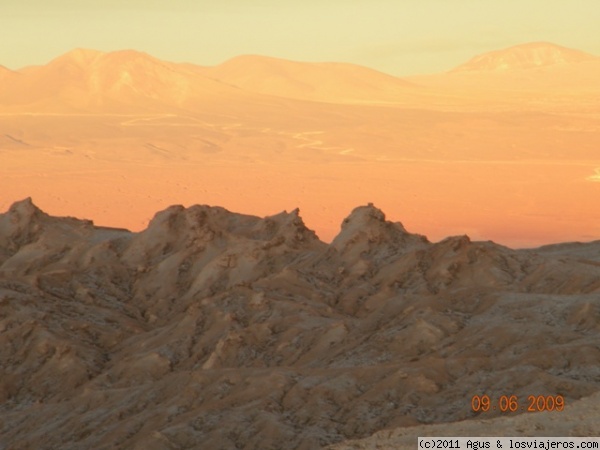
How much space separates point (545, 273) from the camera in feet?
232

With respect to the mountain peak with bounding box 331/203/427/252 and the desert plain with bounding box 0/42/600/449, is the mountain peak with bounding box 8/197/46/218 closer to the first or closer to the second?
the desert plain with bounding box 0/42/600/449

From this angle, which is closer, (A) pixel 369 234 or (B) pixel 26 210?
(A) pixel 369 234

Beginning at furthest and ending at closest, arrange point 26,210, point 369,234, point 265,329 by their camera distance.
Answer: point 26,210 → point 369,234 → point 265,329

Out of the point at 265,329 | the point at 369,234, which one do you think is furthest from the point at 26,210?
the point at 265,329

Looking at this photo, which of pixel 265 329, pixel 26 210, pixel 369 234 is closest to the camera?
pixel 265 329

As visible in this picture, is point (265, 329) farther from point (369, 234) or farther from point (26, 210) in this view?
point (26, 210)

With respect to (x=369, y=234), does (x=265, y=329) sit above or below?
below

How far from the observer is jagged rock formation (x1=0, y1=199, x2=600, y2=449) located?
50.7 metres

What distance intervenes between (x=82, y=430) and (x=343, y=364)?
1198cm

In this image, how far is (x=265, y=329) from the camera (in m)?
66.4

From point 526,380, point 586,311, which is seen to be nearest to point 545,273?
point 586,311

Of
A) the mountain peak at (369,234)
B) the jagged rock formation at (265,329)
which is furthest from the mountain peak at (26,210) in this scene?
the mountain peak at (369,234)

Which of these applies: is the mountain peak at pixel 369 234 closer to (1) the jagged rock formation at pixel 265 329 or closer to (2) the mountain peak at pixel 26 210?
(1) the jagged rock formation at pixel 265 329

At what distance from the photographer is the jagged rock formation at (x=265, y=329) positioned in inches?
1997
